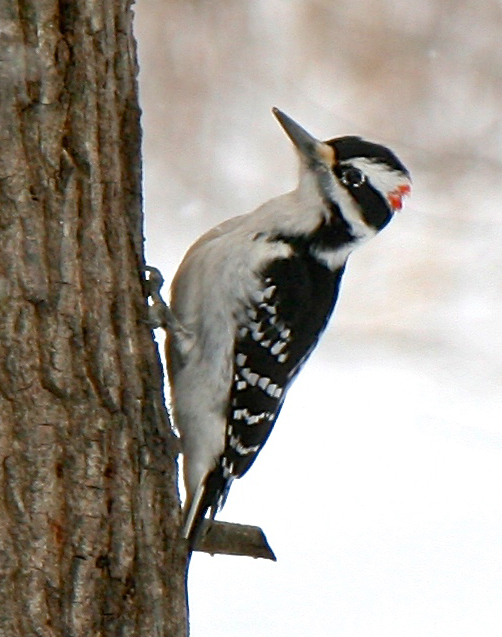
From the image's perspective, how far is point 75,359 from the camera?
6.40 feet

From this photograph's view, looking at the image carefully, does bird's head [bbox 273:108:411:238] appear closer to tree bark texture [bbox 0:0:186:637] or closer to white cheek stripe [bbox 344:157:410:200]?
white cheek stripe [bbox 344:157:410:200]

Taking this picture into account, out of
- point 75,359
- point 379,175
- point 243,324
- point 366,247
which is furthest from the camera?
point 366,247

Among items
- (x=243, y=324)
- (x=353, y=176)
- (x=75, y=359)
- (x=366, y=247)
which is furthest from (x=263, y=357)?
(x=366, y=247)

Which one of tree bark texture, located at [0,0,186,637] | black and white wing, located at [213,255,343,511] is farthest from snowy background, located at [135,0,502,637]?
tree bark texture, located at [0,0,186,637]

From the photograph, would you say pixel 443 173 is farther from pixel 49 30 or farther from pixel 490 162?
pixel 49 30

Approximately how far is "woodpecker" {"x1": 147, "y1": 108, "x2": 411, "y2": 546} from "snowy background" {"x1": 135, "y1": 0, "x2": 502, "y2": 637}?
937 millimetres

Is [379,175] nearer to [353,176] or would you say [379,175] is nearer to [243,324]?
[353,176]

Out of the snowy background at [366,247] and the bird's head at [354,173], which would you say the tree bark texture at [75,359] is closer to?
the bird's head at [354,173]

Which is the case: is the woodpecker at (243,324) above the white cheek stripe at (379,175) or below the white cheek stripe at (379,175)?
below

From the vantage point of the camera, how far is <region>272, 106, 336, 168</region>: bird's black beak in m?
2.94

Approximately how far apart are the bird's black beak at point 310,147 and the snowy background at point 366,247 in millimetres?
949

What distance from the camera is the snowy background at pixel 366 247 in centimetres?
369

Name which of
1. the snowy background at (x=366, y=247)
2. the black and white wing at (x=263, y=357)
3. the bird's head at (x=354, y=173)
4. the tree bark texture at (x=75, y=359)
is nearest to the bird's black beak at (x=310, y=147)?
the bird's head at (x=354, y=173)

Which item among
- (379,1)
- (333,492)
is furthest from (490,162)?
(333,492)
